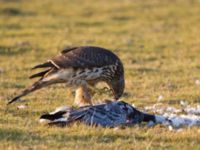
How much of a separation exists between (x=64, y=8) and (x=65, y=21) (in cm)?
448

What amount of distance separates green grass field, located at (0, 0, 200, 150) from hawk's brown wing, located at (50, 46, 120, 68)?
839mm

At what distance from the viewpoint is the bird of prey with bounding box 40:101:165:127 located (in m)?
8.56

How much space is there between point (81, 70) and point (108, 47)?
864 centimetres

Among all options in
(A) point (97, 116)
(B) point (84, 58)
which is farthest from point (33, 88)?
(A) point (97, 116)

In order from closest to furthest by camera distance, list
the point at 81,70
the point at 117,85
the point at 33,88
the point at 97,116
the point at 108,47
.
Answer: the point at 97,116
the point at 33,88
the point at 81,70
the point at 117,85
the point at 108,47

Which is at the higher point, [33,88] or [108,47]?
[108,47]

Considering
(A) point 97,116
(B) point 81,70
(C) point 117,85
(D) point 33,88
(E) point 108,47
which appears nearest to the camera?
(A) point 97,116

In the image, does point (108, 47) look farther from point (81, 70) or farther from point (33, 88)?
point (33, 88)

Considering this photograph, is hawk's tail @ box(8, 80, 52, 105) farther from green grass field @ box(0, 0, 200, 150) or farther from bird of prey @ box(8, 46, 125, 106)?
green grass field @ box(0, 0, 200, 150)

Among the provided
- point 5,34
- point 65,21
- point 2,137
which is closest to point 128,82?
point 2,137

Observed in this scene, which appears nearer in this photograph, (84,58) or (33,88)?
(33,88)

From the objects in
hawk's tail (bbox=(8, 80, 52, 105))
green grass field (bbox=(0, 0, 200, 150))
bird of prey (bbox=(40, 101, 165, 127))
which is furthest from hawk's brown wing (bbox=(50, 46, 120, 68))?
green grass field (bbox=(0, 0, 200, 150))

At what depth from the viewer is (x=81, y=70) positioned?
916cm

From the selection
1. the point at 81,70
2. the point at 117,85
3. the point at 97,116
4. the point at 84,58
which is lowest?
the point at 97,116
